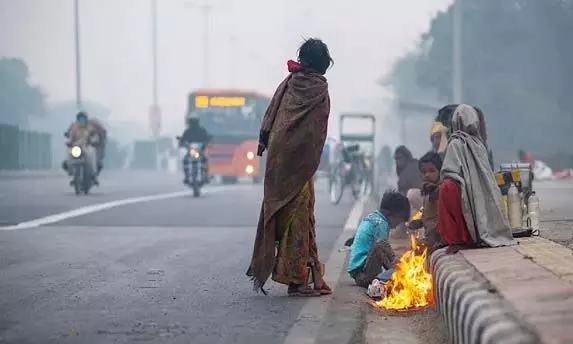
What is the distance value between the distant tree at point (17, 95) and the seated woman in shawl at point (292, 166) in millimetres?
50818

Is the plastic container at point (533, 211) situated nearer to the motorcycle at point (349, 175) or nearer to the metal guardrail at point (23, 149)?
the motorcycle at point (349, 175)

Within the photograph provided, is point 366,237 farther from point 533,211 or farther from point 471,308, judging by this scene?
point 471,308

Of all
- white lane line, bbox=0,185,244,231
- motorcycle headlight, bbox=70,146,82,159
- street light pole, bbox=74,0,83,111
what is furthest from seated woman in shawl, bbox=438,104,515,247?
street light pole, bbox=74,0,83,111

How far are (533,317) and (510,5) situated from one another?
97.6 ft

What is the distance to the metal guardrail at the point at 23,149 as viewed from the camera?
40.6 m

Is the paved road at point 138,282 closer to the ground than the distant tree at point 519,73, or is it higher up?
closer to the ground

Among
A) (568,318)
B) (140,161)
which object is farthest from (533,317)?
(140,161)

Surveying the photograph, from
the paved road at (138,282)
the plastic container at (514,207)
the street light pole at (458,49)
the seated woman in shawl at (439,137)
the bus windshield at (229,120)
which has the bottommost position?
the paved road at (138,282)

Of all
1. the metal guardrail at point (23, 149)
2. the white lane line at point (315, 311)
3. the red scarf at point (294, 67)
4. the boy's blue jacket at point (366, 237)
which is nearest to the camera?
the white lane line at point (315, 311)

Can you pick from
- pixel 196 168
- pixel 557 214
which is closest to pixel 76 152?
pixel 196 168

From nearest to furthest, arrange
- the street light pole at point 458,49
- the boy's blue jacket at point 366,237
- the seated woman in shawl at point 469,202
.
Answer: the seated woman in shawl at point 469,202 → the boy's blue jacket at point 366,237 → the street light pole at point 458,49

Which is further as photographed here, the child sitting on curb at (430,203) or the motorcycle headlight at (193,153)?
the motorcycle headlight at (193,153)

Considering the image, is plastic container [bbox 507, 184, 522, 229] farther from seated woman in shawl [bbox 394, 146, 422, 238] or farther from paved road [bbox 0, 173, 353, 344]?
seated woman in shawl [bbox 394, 146, 422, 238]

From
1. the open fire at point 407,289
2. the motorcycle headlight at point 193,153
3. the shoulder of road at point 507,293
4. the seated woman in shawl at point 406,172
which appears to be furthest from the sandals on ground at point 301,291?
the motorcycle headlight at point 193,153
